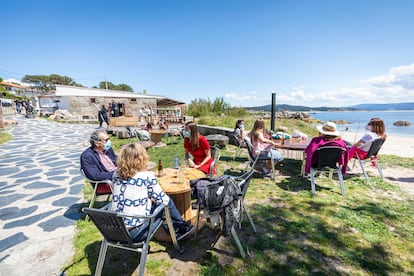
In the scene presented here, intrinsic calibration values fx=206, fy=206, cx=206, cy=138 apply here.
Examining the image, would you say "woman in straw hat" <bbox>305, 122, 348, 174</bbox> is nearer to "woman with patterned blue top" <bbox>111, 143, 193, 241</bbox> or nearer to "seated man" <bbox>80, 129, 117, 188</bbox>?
"woman with patterned blue top" <bbox>111, 143, 193, 241</bbox>

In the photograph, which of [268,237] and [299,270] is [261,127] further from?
[299,270]

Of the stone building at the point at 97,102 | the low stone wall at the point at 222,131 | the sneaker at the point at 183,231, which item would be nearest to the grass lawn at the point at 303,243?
the sneaker at the point at 183,231

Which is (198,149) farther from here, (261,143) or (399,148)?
(399,148)

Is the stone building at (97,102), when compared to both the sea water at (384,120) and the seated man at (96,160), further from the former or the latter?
the sea water at (384,120)

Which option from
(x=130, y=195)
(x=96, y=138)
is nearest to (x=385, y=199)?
(x=130, y=195)

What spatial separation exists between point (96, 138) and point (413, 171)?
6728 millimetres

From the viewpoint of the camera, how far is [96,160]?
2.88 metres

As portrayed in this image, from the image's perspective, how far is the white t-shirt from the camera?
1849mm

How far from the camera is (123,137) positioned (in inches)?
391

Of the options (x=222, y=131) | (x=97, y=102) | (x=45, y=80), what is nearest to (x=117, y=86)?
(x=45, y=80)

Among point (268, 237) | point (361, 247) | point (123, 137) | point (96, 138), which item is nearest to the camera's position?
point (361, 247)

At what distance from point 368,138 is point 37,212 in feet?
20.3

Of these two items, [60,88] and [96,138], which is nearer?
[96,138]

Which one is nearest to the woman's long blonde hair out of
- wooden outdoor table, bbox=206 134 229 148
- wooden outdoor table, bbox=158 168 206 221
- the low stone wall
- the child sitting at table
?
wooden outdoor table, bbox=158 168 206 221
